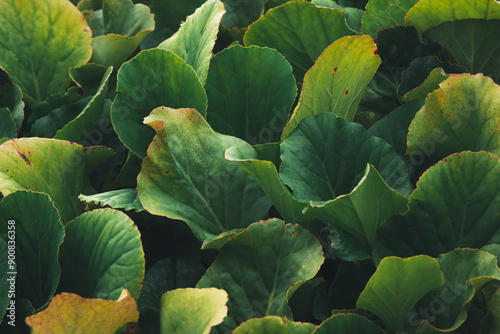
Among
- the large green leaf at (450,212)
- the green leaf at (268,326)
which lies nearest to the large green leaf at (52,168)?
the green leaf at (268,326)

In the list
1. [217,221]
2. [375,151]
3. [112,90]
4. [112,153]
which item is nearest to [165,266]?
[217,221]

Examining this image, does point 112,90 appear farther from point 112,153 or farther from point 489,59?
point 489,59

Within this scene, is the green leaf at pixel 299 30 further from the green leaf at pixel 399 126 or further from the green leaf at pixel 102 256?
the green leaf at pixel 102 256

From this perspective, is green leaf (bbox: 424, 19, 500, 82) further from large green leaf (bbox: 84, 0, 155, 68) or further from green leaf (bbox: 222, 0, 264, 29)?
large green leaf (bbox: 84, 0, 155, 68)

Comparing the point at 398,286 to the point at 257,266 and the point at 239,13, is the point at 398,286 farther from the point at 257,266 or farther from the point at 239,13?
the point at 239,13

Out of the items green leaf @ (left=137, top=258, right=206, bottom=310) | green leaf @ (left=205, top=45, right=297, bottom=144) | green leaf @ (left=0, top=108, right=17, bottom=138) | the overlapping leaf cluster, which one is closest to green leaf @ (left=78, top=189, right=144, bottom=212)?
the overlapping leaf cluster
